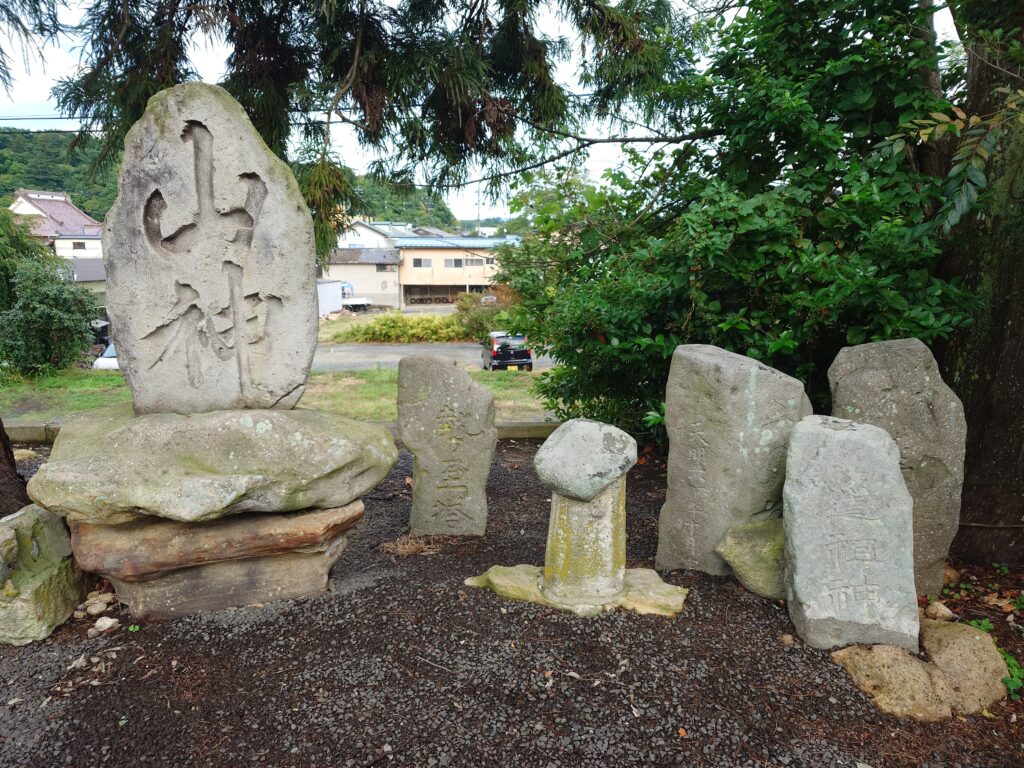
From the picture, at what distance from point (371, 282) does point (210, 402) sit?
86.9 feet

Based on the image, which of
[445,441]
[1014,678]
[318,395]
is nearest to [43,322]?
[318,395]

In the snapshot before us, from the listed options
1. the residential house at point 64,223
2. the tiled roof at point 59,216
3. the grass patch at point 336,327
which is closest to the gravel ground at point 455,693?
the grass patch at point 336,327

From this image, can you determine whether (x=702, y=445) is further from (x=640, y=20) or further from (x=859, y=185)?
(x=640, y=20)

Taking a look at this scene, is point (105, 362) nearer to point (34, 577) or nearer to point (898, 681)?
point (34, 577)

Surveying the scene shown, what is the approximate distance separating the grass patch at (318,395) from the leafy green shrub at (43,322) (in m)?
0.38

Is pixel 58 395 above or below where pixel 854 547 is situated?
below

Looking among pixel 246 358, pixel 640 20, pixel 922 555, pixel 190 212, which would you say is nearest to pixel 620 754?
pixel 922 555

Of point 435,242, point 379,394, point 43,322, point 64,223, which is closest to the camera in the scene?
point 379,394

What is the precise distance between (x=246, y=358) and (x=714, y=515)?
8.78 feet

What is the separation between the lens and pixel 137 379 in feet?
10.9

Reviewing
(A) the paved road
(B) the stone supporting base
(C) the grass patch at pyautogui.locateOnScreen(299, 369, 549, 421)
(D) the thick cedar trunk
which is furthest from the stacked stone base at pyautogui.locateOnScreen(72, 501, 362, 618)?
(A) the paved road

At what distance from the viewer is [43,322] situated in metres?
10.5

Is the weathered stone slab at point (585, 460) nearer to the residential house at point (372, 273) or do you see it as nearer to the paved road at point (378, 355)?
the paved road at point (378, 355)

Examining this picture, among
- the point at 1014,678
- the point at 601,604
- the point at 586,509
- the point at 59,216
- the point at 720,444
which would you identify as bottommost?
the point at 1014,678
